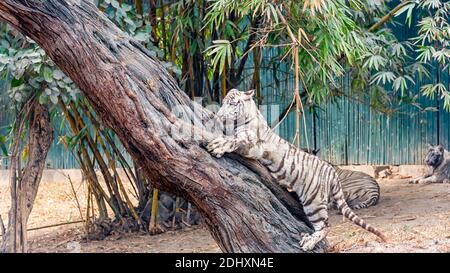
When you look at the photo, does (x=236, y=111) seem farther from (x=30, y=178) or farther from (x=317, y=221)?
(x=30, y=178)

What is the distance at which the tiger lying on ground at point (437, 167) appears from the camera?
8242mm

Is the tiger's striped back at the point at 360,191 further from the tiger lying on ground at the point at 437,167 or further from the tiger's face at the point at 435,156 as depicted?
the tiger's face at the point at 435,156

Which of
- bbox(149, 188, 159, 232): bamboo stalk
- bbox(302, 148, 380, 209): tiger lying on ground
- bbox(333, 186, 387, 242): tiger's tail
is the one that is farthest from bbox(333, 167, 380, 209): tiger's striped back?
bbox(333, 186, 387, 242): tiger's tail

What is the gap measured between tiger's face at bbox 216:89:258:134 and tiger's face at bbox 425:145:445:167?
166 inches

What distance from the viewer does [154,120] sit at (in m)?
3.98

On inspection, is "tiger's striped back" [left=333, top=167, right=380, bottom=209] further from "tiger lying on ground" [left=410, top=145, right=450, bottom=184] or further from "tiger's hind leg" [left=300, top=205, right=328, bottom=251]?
"tiger's hind leg" [left=300, top=205, right=328, bottom=251]

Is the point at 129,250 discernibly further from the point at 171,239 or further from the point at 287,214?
the point at 287,214

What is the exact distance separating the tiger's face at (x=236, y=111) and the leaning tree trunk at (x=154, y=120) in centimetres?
28

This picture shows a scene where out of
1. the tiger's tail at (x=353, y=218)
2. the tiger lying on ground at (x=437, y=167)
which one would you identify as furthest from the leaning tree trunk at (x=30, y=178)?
the tiger lying on ground at (x=437, y=167)

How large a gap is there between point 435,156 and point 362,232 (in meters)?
3.02

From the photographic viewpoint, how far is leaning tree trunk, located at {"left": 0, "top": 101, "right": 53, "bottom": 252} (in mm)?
5406

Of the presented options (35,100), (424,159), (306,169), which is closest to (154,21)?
(35,100)

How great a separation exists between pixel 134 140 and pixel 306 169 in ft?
4.40

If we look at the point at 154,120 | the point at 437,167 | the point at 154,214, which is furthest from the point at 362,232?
the point at 437,167
